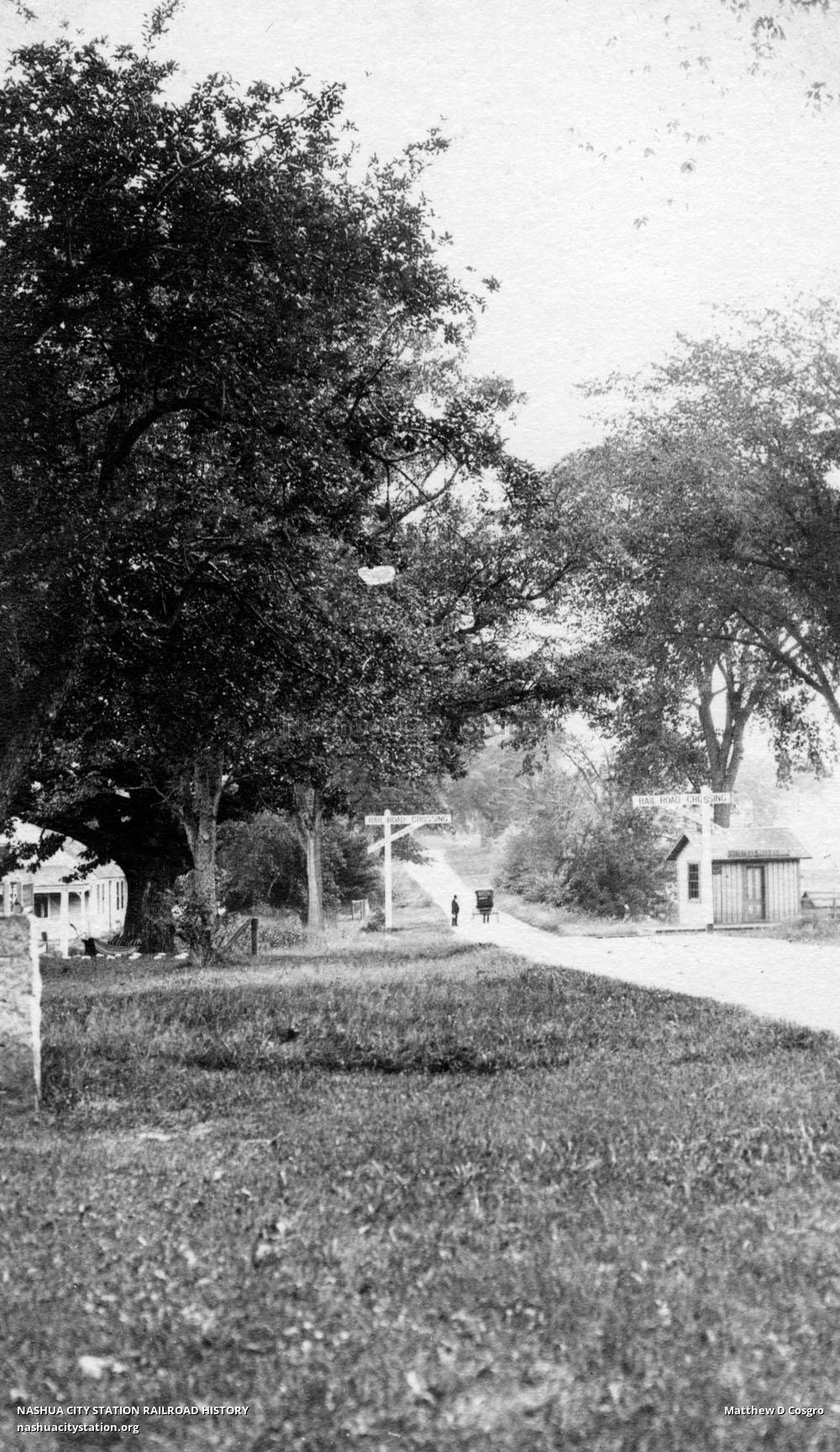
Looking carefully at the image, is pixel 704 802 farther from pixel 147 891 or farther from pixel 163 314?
pixel 163 314

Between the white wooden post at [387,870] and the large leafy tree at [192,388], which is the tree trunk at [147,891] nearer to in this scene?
the white wooden post at [387,870]

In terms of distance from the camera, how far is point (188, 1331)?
444 centimetres

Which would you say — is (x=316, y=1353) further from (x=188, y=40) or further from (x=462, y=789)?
(x=462, y=789)

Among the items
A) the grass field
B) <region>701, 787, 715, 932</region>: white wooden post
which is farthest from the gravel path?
the grass field

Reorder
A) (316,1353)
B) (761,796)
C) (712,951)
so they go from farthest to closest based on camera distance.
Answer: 1. (761,796)
2. (712,951)
3. (316,1353)

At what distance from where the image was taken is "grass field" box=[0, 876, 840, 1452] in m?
3.82

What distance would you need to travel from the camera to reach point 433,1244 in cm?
535

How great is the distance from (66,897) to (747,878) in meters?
27.6

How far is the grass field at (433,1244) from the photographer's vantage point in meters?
3.82

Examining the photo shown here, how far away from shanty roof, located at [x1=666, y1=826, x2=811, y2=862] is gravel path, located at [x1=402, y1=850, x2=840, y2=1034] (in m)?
14.8

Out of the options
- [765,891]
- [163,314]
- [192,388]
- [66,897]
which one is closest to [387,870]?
[765,891]

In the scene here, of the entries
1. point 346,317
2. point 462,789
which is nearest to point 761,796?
point 462,789

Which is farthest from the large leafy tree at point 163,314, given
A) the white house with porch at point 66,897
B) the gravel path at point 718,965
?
the white house with porch at point 66,897

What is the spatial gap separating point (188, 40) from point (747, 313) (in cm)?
1695
